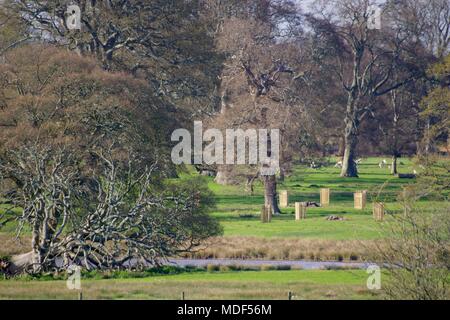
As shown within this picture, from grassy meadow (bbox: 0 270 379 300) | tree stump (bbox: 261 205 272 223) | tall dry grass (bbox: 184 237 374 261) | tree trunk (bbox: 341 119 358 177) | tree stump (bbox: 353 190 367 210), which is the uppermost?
tree trunk (bbox: 341 119 358 177)

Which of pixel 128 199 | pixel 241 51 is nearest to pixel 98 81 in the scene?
pixel 128 199

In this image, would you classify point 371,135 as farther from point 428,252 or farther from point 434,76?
point 428,252

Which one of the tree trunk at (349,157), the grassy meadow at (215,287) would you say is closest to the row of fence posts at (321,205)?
the grassy meadow at (215,287)

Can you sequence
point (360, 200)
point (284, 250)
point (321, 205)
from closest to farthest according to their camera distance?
point (284, 250), point (360, 200), point (321, 205)

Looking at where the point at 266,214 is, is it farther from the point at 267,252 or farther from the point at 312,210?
the point at 267,252

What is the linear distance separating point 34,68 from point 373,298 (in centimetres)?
2051

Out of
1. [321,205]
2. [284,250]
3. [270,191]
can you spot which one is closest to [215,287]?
[284,250]

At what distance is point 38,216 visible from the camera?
34906 millimetres

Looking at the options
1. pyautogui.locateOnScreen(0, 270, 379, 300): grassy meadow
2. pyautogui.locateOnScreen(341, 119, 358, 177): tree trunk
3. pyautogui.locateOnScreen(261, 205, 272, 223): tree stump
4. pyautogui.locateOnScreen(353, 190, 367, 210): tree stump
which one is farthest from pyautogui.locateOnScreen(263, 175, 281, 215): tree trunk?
pyautogui.locateOnScreen(341, 119, 358, 177): tree trunk

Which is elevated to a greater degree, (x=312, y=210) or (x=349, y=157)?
(x=349, y=157)

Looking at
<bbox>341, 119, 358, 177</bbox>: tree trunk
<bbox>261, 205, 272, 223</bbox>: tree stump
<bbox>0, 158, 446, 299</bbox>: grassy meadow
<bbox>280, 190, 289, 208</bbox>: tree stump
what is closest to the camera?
<bbox>0, 158, 446, 299</bbox>: grassy meadow

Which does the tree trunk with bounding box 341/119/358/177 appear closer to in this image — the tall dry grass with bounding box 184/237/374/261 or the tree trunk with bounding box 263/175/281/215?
the tree trunk with bounding box 263/175/281/215
